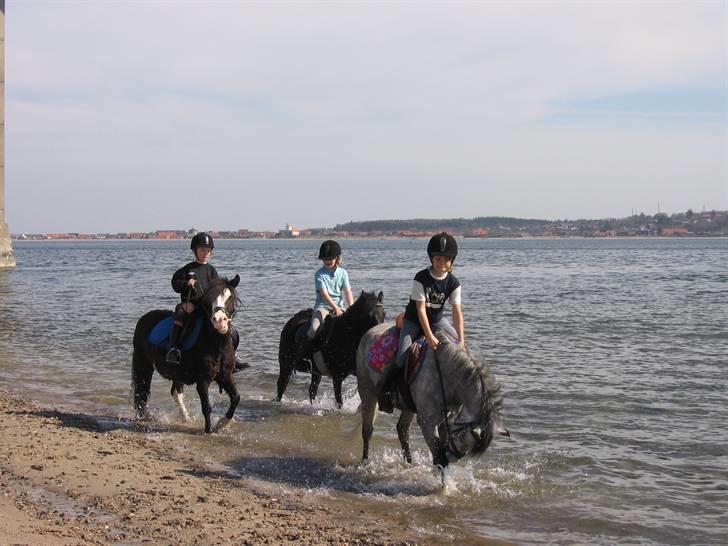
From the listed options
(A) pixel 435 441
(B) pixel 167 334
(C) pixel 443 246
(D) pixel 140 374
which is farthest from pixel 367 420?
(D) pixel 140 374

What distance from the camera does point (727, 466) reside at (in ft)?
27.9

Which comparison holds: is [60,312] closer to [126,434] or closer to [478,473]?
[126,434]

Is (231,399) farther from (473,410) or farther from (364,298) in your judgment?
(473,410)

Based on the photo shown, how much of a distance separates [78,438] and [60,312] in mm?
18108

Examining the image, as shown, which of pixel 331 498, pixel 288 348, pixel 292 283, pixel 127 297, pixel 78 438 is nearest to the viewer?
pixel 331 498

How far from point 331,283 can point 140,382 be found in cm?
291

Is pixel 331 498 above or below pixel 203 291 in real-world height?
below

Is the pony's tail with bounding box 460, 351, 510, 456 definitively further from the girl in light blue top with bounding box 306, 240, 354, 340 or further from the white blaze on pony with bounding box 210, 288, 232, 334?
the girl in light blue top with bounding box 306, 240, 354, 340

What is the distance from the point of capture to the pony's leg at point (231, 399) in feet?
31.2

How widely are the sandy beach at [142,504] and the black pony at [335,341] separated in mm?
2641

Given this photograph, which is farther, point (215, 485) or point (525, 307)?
point (525, 307)

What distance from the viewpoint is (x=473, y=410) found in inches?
281

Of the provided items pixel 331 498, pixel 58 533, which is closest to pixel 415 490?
pixel 331 498

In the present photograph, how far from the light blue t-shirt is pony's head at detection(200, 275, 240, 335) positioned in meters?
1.75
